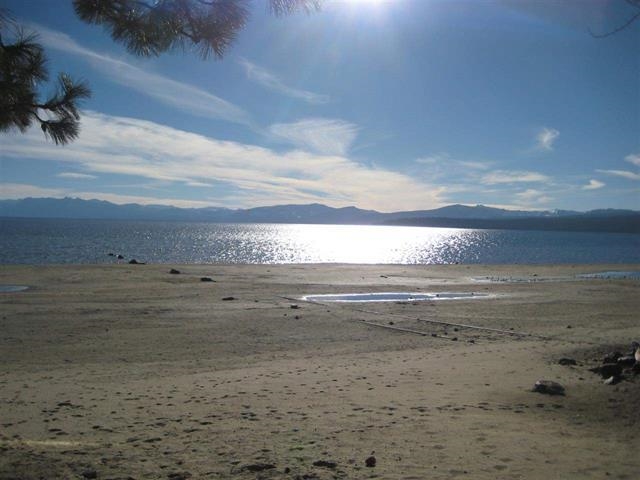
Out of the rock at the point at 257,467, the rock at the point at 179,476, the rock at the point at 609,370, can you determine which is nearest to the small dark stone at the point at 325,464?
the rock at the point at 257,467

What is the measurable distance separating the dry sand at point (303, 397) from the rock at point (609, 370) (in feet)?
1.00

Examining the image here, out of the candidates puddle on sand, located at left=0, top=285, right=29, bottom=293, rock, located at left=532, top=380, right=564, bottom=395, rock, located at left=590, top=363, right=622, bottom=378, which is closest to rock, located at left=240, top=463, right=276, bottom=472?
rock, located at left=532, top=380, right=564, bottom=395

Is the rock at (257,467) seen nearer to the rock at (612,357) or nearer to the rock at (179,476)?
the rock at (179,476)

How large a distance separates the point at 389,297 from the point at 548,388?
50.6 feet

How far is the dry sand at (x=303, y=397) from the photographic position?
533cm

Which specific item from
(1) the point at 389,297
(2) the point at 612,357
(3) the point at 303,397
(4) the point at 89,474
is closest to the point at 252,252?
(1) the point at 389,297

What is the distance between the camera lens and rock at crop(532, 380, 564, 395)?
7.80m

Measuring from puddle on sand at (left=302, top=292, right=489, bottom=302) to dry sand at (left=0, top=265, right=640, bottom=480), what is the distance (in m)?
4.24

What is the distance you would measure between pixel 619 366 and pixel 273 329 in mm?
8599

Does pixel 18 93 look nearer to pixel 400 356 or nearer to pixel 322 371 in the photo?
pixel 322 371

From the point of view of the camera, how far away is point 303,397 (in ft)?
25.5

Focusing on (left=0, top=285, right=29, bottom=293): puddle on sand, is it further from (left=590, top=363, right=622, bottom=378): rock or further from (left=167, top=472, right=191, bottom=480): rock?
(left=590, top=363, right=622, bottom=378): rock

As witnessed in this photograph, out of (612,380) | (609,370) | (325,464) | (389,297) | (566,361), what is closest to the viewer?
(325,464)

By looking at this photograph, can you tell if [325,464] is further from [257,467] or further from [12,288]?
[12,288]
